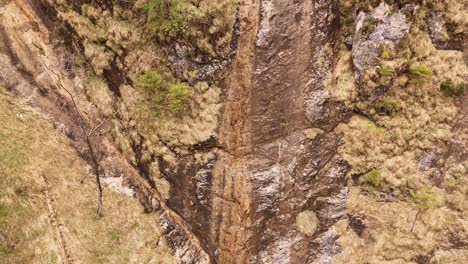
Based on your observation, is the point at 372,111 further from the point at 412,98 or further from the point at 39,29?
the point at 39,29

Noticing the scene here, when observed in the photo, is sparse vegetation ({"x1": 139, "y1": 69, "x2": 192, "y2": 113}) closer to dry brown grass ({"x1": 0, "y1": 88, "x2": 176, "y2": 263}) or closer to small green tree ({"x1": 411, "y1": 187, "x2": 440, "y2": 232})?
dry brown grass ({"x1": 0, "y1": 88, "x2": 176, "y2": 263})

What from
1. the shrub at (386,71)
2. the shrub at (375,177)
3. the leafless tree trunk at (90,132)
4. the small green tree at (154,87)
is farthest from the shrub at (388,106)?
the leafless tree trunk at (90,132)

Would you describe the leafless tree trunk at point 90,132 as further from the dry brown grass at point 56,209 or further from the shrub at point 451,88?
the shrub at point 451,88

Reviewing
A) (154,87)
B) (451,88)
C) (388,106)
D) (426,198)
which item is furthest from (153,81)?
(426,198)

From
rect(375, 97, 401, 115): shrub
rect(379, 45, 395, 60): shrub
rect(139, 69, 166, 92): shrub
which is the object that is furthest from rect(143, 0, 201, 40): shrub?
rect(375, 97, 401, 115): shrub

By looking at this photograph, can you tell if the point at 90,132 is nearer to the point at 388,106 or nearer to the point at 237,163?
the point at 237,163

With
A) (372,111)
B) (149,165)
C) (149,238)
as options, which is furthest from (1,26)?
(372,111)

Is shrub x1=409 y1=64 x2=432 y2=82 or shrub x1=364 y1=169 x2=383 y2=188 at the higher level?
shrub x1=409 y1=64 x2=432 y2=82
